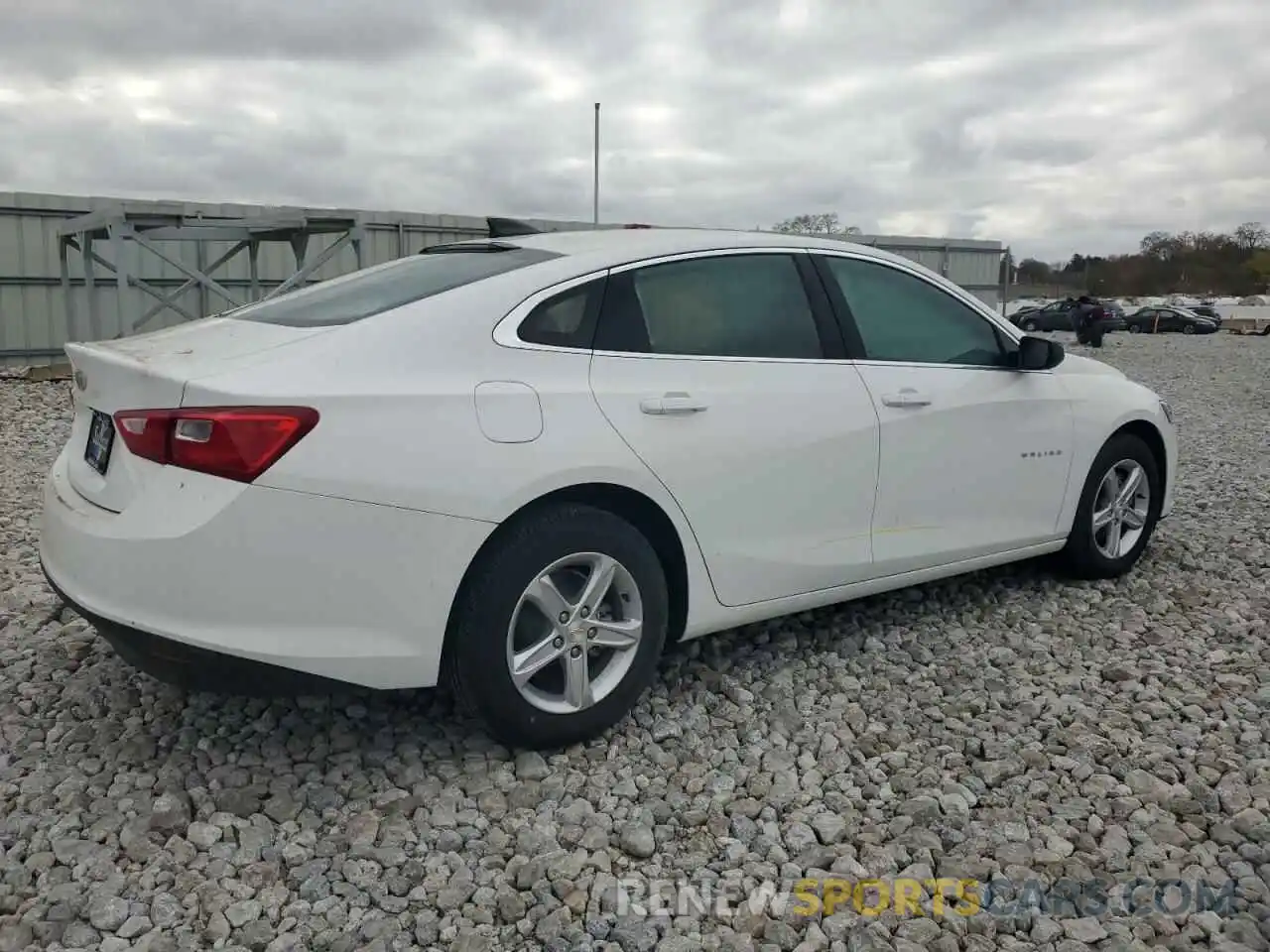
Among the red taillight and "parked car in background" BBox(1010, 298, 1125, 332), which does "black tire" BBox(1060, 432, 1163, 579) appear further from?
"parked car in background" BBox(1010, 298, 1125, 332)

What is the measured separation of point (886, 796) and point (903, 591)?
194cm

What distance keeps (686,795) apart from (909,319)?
2073mm

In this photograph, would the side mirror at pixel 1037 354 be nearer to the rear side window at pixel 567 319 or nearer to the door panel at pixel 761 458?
the door panel at pixel 761 458

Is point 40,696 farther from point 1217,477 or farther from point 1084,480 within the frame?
point 1217,477

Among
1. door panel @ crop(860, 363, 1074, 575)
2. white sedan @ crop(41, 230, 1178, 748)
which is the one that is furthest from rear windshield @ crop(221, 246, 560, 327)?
door panel @ crop(860, 363, 1074, 575)

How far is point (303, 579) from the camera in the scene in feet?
8.55

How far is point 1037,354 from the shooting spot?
4262mm

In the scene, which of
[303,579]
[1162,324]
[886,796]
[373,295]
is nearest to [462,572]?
[303,579]

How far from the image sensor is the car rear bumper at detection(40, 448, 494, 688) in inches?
101

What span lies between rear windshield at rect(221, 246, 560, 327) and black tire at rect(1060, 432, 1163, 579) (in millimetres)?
2747

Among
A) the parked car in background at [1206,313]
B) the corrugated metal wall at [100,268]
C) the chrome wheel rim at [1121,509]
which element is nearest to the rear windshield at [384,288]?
the chrome wheel rim at [1121,509]

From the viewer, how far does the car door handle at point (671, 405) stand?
313 centimetres

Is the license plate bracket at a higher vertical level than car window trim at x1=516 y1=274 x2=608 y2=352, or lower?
lower

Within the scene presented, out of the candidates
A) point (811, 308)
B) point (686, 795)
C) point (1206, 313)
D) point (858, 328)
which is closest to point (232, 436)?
point (686, 795)
